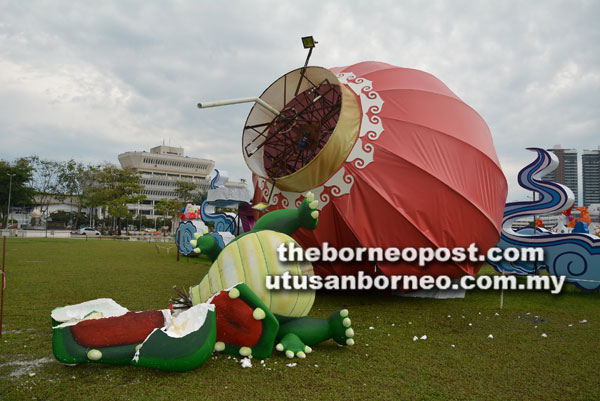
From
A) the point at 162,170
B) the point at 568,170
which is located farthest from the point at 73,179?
the point at 568,170

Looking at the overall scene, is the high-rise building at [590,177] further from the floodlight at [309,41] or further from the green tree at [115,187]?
the floodlight at [309,41]

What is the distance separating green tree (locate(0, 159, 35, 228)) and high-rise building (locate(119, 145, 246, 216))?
31683 mm

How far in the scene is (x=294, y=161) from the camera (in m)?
8.30

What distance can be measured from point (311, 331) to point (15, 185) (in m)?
52.4

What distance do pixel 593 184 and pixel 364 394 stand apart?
8943cm

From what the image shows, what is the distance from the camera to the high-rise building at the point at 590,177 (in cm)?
7512

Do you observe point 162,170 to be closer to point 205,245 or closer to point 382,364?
point 205,245

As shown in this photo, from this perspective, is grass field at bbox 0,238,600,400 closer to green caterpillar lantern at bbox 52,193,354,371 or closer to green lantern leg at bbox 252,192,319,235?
green caterpillar lantern at bbox 52,193,354,371

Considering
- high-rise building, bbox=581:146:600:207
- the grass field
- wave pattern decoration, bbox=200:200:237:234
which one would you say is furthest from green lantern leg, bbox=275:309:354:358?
high-rise building, bbox=581:146:600:207

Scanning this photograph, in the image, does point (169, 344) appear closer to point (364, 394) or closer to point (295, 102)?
point (364, 394)

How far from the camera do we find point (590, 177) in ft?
252

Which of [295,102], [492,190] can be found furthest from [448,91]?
[295,102]

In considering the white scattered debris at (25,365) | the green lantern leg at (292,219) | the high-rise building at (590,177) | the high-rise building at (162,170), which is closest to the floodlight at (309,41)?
the green lantern leg at (292,219)

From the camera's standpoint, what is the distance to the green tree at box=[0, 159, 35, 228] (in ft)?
150
